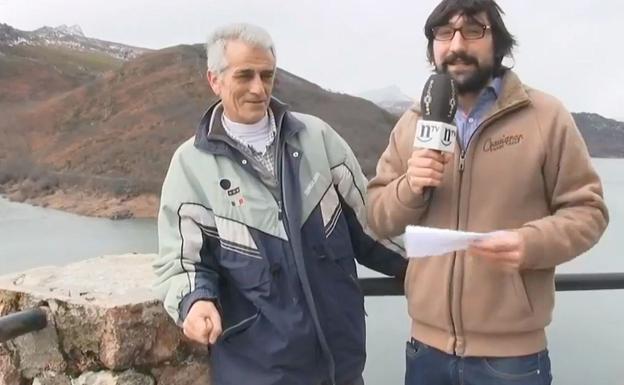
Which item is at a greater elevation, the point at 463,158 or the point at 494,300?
the point at 463,158

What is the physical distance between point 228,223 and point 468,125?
610 millimetres

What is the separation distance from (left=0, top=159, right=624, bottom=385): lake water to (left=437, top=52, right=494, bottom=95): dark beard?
39 cm

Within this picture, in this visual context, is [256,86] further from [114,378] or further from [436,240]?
[114,378]

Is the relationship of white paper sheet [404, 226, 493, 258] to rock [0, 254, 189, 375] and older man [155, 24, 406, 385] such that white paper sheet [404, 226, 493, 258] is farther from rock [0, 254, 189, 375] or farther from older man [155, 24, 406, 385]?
rock [0, 254, 189, 375]

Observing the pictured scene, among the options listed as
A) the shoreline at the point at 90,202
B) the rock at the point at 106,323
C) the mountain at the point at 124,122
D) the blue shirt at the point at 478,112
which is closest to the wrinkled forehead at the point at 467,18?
the blue shirt at the point at 478,112

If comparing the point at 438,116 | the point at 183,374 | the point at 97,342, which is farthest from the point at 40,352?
the point at 438,116

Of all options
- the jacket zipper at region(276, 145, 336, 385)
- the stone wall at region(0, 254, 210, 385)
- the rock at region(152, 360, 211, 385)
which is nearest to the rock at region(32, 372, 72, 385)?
the stone wall at region(0, 254, 210, 385)

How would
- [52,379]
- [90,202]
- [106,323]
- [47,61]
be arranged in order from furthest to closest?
[47,61] → [90,202] → [52,379] → [106,323]

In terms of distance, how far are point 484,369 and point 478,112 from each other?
0.61 metres

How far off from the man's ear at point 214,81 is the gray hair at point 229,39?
0.01m

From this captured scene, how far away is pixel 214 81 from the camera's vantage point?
1842mm

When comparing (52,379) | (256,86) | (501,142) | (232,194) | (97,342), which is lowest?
(52,379)

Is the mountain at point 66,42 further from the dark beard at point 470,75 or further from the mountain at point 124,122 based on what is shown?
the dark beard at point 470,75

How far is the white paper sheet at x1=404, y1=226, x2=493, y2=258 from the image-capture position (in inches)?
63.5
